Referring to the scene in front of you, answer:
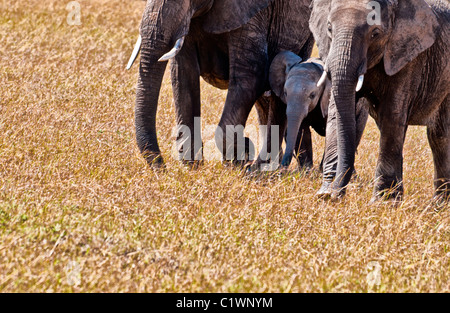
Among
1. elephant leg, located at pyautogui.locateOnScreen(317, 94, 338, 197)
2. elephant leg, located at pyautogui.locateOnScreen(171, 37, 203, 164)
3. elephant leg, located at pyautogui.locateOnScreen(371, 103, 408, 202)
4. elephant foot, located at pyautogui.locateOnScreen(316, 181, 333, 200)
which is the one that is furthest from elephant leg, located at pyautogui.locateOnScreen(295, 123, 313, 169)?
elephant foot, located at pyautogui.locateOnScreen(316, 181, 333, 200)

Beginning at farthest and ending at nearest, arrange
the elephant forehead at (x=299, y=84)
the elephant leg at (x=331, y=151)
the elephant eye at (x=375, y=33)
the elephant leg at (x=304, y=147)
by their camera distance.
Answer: the elephant leg at (x=304, y=147) → the elephant forehead at (x=299, y=84) → the elephant leg at (x=331, y=151) → the elephant eye at (x=375, y=33)

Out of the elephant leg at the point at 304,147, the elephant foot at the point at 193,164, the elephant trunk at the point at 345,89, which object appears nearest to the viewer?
the elephant trunk at the point at 345,89

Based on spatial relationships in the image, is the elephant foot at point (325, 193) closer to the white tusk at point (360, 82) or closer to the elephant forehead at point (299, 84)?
the white tusk at point (360, 82)

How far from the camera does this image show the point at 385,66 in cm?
752

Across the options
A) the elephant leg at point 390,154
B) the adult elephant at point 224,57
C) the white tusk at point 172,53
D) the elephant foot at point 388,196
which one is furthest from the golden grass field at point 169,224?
the white tusk at point 172,53

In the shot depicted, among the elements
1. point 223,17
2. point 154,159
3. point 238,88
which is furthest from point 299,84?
point 154,159

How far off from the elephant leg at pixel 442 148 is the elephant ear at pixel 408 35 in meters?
1.20

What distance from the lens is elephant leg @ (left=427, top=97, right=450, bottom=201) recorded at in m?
8.72

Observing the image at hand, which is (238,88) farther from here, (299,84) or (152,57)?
(152,57)

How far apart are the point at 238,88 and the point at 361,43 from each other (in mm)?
1769

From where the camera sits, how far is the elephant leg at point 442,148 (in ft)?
28.6
